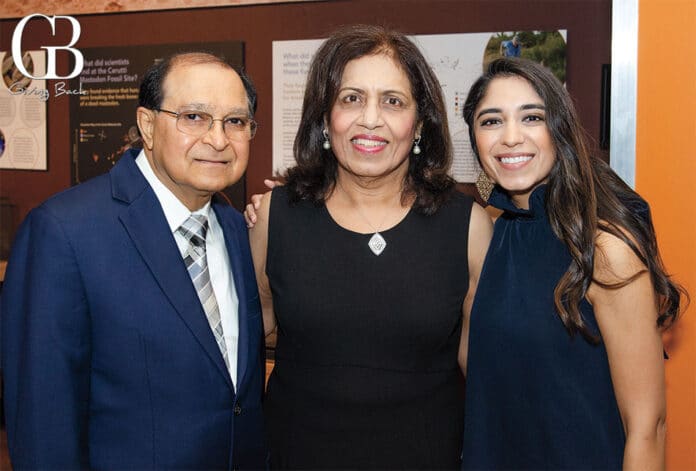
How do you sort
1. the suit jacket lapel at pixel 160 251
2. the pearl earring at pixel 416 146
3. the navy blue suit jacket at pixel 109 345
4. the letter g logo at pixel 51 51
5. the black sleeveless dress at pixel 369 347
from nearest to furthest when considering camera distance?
the navy blue suit jacket at pixel 109 345 < the suit jacket lapel at pixel 160 251 < the black sleeveless dress at pixel 369 347 < the pearl earring at pixel 416 146 < the letter g logo at pixel 51 51

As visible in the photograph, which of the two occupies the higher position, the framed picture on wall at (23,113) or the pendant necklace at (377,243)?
the framed picture on wall at (23,113)

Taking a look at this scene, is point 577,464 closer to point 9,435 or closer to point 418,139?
point 418,139

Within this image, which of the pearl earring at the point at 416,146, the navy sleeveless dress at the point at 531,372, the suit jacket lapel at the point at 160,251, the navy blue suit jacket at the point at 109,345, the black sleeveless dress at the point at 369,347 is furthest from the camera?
the pearl earring at the point at 416,146

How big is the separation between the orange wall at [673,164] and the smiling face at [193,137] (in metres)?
1.61

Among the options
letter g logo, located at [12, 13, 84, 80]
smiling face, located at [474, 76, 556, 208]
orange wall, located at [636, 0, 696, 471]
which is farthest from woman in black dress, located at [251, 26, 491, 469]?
letter g logo, located at [12, 13, 84, 80]

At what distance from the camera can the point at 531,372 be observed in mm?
1658

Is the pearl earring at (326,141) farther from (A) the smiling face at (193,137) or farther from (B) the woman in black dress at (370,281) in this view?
(A) the smiling face at (193,137)

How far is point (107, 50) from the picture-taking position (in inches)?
174

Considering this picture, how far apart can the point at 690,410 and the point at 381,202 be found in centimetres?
146

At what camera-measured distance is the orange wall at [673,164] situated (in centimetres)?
228

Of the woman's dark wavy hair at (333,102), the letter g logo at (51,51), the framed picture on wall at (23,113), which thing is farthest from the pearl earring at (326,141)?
the framed picture on wall at (23,113)

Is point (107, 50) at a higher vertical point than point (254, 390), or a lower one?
higher

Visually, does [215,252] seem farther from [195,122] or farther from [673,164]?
[673,164]

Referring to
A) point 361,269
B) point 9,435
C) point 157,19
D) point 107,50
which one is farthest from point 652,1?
point 107,50
